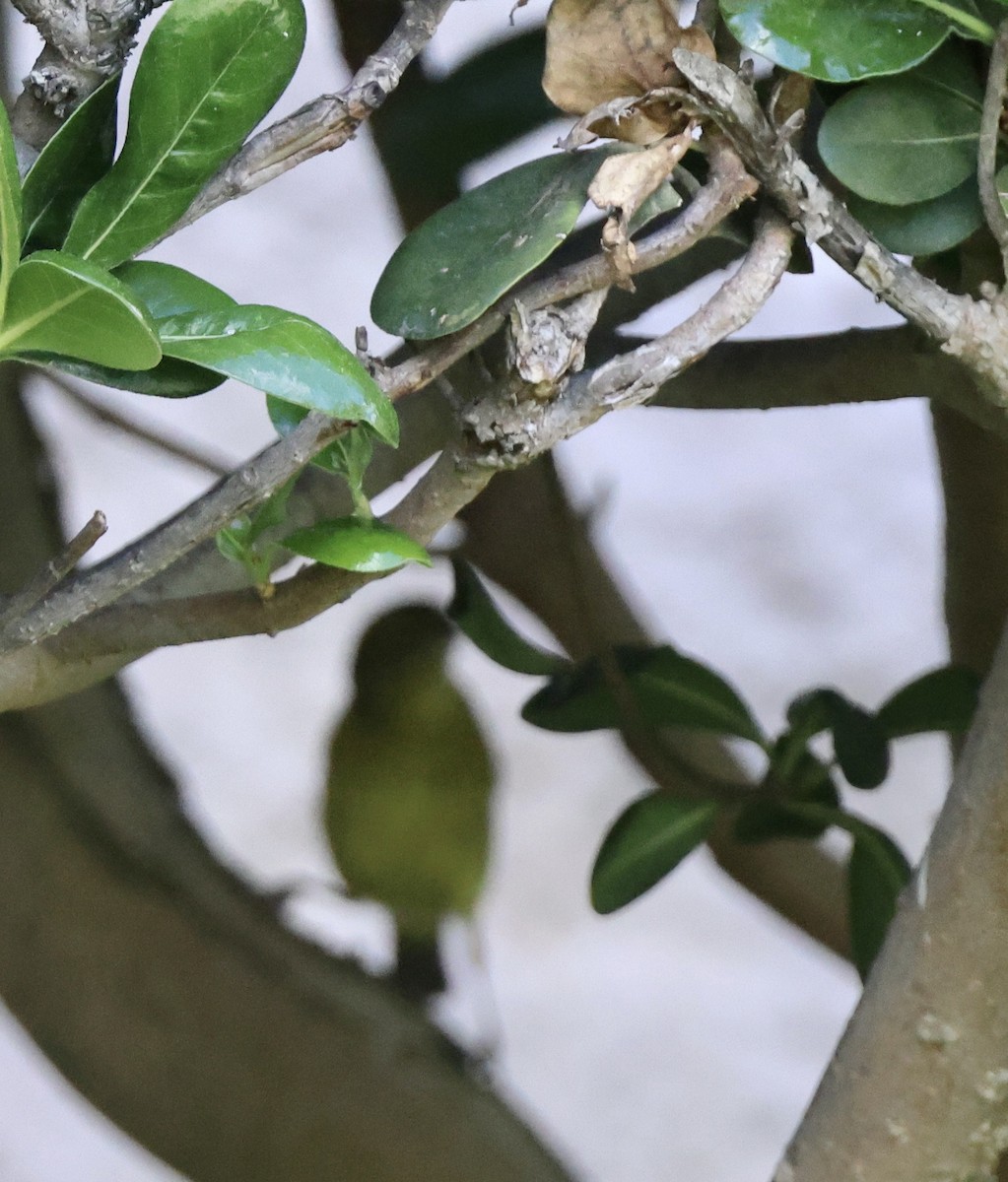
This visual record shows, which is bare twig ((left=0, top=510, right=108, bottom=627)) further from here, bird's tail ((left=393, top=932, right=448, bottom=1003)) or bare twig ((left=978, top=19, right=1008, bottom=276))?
bird's tail ((left=393, top=932, right=448, bottom=1003))

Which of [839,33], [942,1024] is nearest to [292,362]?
[839,33]

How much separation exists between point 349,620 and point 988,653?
0.60m

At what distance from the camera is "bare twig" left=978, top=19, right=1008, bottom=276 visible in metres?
0.29

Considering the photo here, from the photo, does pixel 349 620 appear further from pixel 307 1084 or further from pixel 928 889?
pixel 928 889

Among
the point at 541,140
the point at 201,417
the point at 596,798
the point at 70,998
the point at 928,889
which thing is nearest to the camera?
the point at 928,889

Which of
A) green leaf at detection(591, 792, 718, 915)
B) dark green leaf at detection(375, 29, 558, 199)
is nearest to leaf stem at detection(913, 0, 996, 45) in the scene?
dark green leaf at detection(375, 29, 558, 199)

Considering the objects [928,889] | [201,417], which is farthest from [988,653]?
[201,417]

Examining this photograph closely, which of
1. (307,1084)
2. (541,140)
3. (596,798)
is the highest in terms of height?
(541,140)

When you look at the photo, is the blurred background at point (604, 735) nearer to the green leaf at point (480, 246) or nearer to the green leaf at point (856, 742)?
the green leaf at point (856, 742)

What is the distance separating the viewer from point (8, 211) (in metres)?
0.23

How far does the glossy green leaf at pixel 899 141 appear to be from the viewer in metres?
0.31

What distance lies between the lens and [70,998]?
21.5 inches

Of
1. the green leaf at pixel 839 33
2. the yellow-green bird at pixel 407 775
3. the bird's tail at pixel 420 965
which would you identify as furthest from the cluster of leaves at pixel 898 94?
the bird's tail at pixel 420 965

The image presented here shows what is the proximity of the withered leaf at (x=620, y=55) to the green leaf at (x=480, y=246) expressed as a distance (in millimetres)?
14
